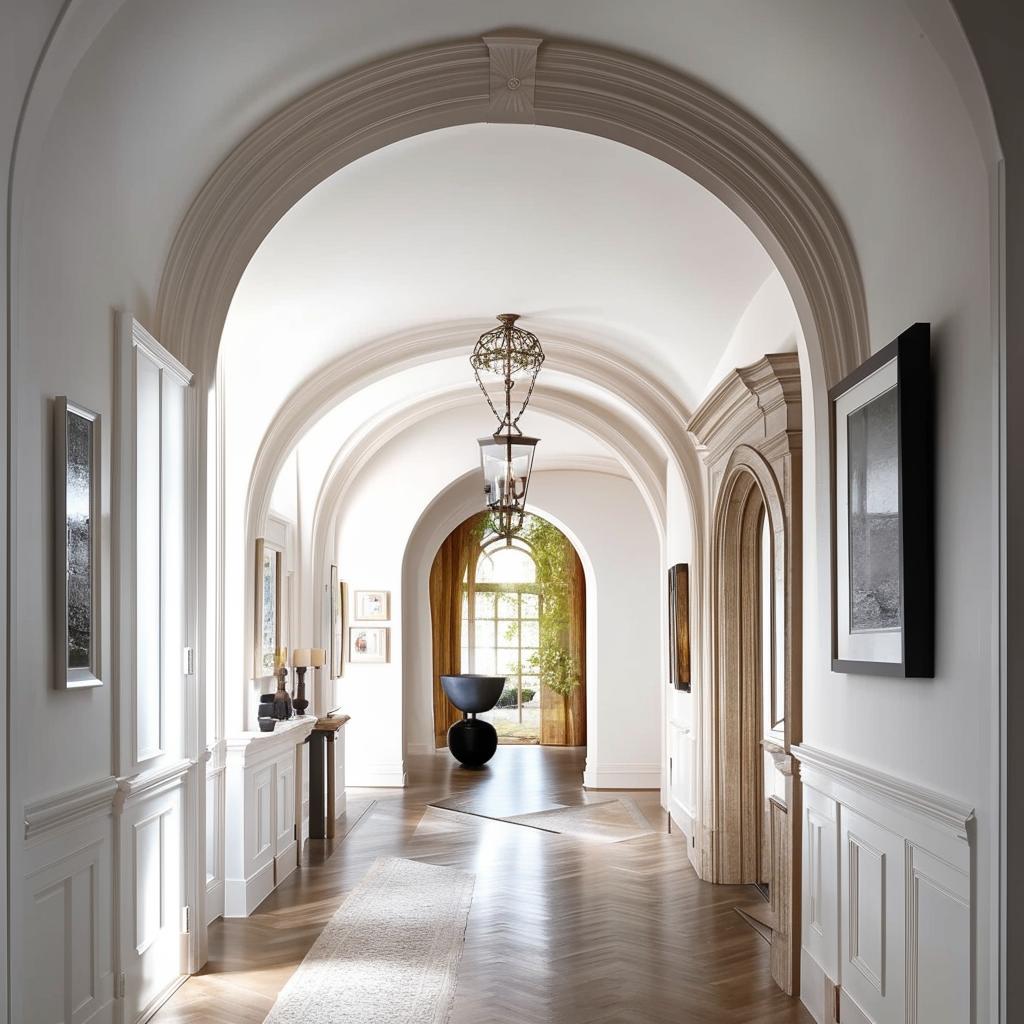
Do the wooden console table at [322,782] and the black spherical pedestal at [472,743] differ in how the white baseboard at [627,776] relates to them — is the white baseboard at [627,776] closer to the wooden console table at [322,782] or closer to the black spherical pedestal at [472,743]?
the black spherical pedestal at [472,743]

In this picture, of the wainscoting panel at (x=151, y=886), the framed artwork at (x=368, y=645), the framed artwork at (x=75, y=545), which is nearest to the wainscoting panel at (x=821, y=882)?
the wainscoting panel at (x=151, y=886)

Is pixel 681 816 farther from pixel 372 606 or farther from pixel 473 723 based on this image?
pixel 473 723

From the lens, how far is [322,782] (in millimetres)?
8812

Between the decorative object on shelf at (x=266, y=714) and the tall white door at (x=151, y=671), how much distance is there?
2202 millimetres

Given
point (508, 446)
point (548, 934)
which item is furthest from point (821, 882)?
point (508, 446)

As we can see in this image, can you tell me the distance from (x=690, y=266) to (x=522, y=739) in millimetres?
11020

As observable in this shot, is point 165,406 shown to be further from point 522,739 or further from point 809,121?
point 522,739

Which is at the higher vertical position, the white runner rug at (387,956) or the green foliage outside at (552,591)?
the green foliage outside at (552,591)

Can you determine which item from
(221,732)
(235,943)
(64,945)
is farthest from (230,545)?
(64,945)

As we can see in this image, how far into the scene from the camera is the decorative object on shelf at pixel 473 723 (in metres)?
13.3

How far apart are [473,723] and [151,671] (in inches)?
367

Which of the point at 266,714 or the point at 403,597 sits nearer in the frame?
the point at 266,714

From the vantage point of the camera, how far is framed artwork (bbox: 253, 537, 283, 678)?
722 centimetres

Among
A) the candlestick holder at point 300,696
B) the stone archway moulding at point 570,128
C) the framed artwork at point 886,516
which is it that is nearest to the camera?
the framed artwork at point 886,516
